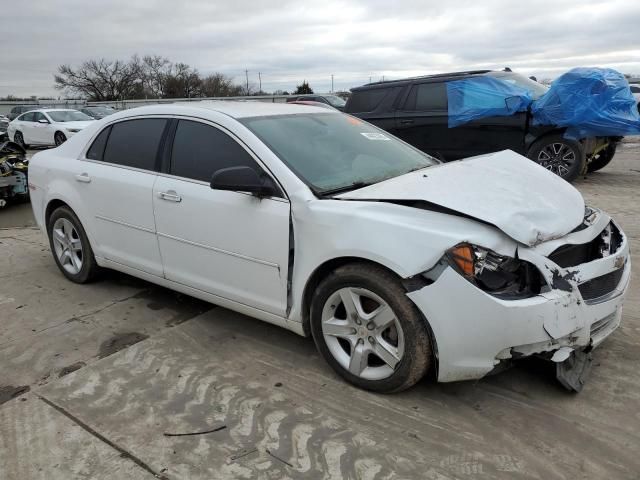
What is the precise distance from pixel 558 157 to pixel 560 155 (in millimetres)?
43

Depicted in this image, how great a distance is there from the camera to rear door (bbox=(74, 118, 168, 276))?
3.91 metres

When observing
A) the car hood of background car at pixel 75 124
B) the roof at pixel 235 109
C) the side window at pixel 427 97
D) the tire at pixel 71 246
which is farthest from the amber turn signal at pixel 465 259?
the car hood of background car at pixel 75 124

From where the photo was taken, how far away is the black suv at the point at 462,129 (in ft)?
28.1

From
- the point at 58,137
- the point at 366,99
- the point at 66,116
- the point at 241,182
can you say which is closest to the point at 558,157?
the point at 366,99

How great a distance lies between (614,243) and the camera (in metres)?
3.14

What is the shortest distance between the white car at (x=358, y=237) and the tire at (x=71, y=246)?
0.27m

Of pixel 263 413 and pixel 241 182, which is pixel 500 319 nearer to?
pixel 263 413

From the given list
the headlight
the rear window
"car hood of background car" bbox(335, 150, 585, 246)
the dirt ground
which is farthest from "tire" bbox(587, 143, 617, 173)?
the headlight

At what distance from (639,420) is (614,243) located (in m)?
1.01

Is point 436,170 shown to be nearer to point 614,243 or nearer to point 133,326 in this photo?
point 614,243

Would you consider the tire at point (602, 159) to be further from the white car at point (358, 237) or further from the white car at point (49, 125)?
the white car at point (49, 125)

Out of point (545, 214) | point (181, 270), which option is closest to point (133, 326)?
point (181, 270)

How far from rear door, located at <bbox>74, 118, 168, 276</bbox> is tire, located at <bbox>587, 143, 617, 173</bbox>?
872 centimetres

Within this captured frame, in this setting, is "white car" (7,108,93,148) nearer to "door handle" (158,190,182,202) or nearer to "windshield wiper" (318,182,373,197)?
"door handle" (158,190,182,202)
